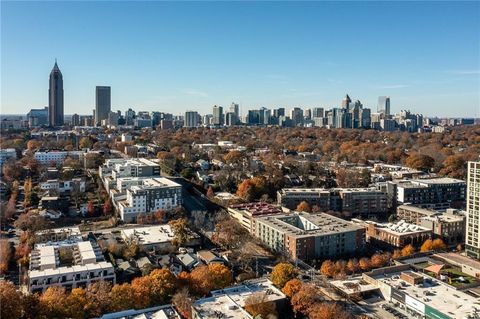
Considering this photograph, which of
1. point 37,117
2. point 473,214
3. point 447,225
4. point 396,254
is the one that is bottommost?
point 396,254

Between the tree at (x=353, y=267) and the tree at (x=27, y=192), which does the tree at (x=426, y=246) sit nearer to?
the tree at (x=353, y=267)

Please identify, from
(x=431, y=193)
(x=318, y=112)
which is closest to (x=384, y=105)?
(x=318, y=112)

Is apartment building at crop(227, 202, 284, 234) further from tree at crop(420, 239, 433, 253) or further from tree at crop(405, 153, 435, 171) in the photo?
tree at crop(405, 153, 435, 171)

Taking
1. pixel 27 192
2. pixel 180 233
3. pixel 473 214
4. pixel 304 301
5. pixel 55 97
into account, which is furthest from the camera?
pixel 55 97

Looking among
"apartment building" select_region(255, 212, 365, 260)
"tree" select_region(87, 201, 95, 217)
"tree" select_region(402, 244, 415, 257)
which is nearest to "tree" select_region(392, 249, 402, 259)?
"tree" select_region(402, 244, 415, 257)

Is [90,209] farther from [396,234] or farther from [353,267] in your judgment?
[396,234]

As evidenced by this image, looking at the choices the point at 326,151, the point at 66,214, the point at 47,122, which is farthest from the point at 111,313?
the point at 47,122
